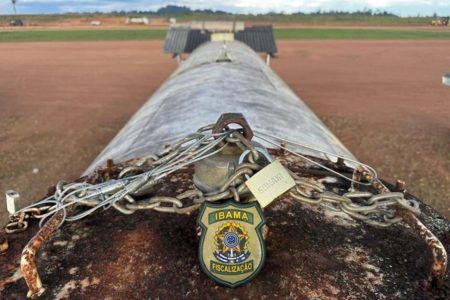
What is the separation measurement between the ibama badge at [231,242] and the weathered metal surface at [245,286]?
53 mm

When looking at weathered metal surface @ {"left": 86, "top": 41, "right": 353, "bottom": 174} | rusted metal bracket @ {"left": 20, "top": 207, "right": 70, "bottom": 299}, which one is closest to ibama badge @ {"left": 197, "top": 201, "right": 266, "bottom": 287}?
rusted metal bracket @ {"left": 20, "top": 207, "right": 70, "bottom": 299}

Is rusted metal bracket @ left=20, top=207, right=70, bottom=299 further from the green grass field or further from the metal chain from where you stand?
the green grass field

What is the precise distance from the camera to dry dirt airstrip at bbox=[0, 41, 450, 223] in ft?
26.8

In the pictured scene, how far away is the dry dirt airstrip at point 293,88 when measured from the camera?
8.18 metres

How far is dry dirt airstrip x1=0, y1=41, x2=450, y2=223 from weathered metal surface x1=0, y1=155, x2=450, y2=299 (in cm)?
551

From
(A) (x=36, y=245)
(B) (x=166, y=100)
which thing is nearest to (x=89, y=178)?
(A) (x=36, y=245)

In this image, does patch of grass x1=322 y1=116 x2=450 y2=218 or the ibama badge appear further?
patch of grass x1=322 y1=116 x2=450 y2=218

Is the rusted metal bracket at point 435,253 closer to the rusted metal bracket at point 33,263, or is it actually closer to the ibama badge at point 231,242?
the ibama badge at point 231,242

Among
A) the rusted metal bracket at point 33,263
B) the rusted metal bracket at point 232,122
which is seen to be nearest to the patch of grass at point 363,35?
the rusted metal bracket at point 232,122

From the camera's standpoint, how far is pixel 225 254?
1.47 metres

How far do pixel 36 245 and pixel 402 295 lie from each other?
1214mm

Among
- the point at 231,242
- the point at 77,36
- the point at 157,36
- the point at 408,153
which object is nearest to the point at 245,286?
the point at 231,242

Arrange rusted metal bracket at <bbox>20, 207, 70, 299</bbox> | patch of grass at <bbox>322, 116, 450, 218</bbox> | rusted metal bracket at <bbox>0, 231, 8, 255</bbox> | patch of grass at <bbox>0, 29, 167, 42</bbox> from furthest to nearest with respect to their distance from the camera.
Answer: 1. patch of grass at <bbox>0, 29, 167, 42</bbox>
2. patch of grass at <bbox>322, 116, 450, 218</bbox>
3. rusted metal bracket at <bbox>0, 231, 8, 255</bbox>
4. rusted metal bracket at <bbox>20, 207, 70, 299</bbox>

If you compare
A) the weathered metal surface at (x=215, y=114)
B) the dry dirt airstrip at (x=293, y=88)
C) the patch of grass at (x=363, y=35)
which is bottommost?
the patch of grass at (x=363, y=35)
